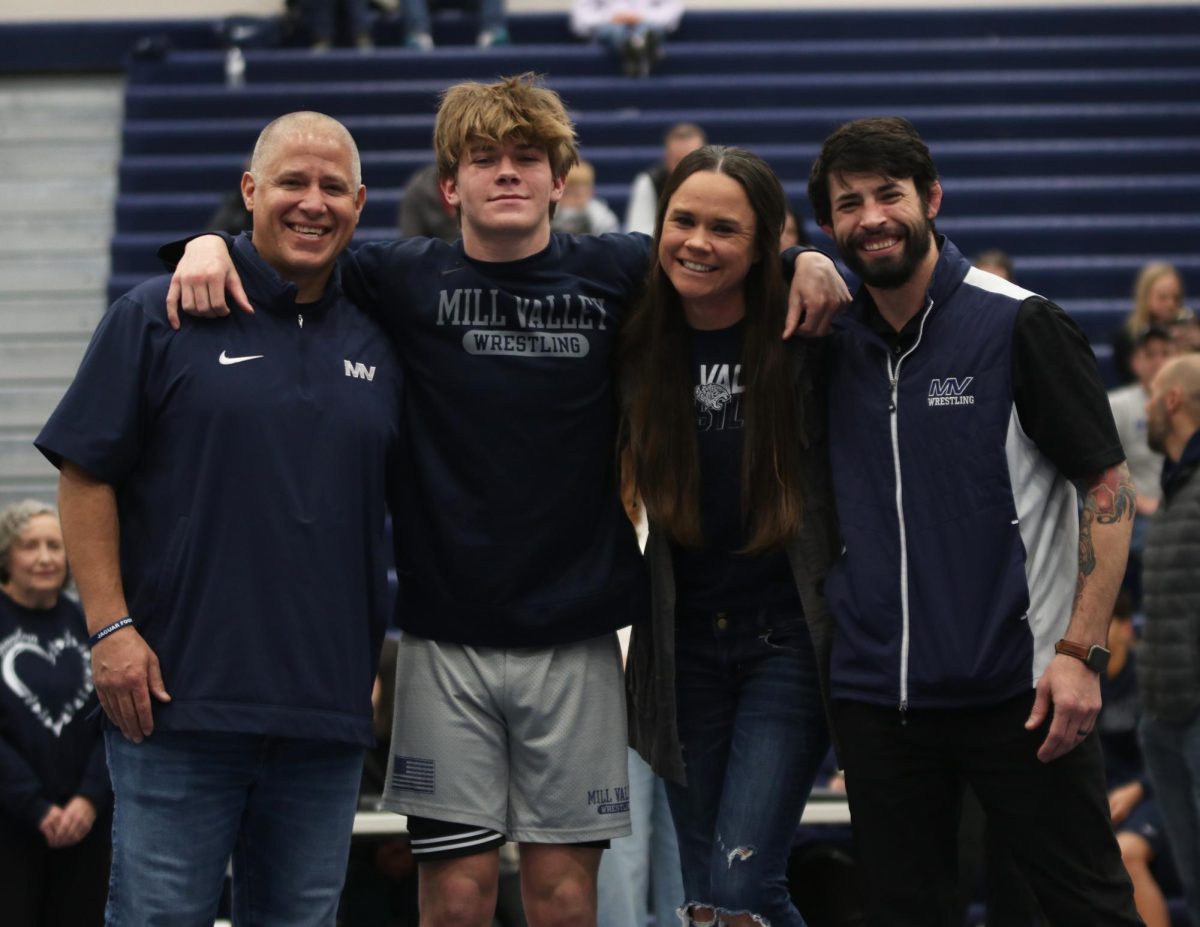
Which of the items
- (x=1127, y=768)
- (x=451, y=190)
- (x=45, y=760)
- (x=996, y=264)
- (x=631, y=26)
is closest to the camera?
(x=451, y=190)

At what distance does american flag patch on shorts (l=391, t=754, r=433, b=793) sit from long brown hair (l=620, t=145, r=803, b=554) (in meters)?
0.65

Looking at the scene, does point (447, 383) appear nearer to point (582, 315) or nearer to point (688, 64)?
point (582, 315)

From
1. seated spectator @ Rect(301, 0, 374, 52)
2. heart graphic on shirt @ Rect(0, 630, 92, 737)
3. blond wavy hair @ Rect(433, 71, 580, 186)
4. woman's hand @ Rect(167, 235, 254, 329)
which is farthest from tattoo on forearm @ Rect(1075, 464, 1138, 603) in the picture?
seated spectator @ Rect(301, 0, 374, 52)

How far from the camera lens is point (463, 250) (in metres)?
3.38

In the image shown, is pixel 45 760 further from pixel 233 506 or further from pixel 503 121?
pixel 503 121

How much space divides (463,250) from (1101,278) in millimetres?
5878

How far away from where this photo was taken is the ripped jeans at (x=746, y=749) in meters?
3.23

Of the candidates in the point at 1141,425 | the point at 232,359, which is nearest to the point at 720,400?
the point at 232,359

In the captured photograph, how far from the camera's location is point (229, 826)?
3.07 m

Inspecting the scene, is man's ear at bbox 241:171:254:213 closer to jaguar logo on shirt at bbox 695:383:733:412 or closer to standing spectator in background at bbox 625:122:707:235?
jaguar logo on shirt at bbox 695:383:733:412

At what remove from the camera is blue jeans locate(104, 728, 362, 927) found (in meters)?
3.00

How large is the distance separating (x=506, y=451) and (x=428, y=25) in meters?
7.06

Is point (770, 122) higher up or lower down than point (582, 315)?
higher up

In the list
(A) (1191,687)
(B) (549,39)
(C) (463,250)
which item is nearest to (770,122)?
(B) (549,39)
